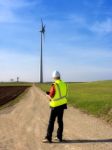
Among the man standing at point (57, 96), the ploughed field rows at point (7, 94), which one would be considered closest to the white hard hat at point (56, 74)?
the man standing at point (57, 96)

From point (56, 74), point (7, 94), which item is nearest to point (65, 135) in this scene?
point (56, 74)

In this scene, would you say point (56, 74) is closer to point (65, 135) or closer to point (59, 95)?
point (59, 95)

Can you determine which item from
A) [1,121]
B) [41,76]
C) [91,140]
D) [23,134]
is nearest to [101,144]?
[91,140]

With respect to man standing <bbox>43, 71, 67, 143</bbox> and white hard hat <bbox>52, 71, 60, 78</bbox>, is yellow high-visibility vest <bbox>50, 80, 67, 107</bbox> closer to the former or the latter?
man standing <bbox>43, 71, 67, 143</bbox>

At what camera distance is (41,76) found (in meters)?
110

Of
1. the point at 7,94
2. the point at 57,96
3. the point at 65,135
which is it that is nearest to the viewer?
the point at 57,96

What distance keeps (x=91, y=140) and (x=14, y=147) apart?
8.09 ft

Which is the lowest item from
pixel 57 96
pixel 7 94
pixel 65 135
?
pixel 65 135

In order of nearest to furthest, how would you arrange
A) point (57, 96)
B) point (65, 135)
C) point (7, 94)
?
point (57, 96) < point (65, 135) < point (7, 94)

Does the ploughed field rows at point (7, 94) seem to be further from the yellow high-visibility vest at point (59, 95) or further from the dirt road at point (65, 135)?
the yellow high-visibility vest at point (59, 95)

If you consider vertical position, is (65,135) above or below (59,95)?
below

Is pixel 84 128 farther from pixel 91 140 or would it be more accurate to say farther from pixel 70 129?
pixel 91 140

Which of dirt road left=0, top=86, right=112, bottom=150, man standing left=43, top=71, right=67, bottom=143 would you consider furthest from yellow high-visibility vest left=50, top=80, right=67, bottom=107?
dirt road left=0, top=86, right=112, bottom=150

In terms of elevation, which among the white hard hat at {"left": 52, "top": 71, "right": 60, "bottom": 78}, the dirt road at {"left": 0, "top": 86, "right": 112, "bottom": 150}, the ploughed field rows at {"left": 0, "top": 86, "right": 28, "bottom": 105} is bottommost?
the dirt road at {"left": 0, "top": 86, "right": 112, "bottom": 150}
